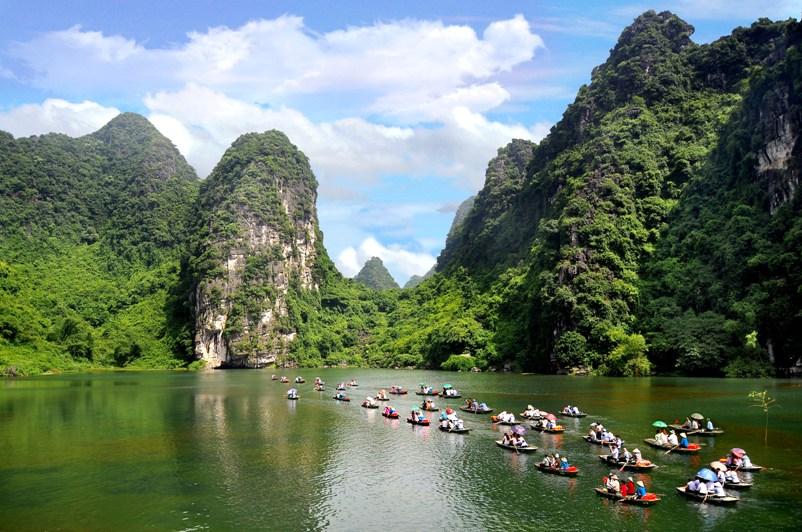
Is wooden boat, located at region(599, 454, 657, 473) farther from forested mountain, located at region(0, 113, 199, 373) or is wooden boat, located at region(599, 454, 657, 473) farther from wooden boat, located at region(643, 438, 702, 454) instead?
forested mountain, located at region(0, 113, 199, 373)

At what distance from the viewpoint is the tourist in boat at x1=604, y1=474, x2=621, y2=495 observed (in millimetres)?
24962

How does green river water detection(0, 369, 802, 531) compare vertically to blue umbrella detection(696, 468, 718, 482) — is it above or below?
below

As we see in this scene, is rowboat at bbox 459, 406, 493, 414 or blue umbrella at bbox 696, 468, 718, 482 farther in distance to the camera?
rowboat at bbox 459, 406, 493, 414

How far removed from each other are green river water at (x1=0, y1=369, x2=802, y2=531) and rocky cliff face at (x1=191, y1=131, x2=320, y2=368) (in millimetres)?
79101

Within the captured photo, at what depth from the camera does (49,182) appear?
16925 cm

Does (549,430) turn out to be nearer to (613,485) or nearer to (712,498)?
(613,485)

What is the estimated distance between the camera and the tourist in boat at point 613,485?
25.0 metres

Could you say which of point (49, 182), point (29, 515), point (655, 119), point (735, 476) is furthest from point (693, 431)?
point (49, 182)

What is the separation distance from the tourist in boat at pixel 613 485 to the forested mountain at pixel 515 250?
182ft

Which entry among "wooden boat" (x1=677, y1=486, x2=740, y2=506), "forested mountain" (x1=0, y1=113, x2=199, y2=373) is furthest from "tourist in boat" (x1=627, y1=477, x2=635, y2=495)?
"forested mountain" (x1=0, y1=113, x2=199, y2=373)

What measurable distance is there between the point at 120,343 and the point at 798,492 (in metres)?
128

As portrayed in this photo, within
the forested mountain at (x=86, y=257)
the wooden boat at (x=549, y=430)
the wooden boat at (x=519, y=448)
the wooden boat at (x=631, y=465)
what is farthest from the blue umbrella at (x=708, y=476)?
the forested mountain at (x=86, y=257)

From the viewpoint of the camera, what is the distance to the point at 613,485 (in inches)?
990

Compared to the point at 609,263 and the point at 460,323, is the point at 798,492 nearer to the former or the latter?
the point at 609,263
